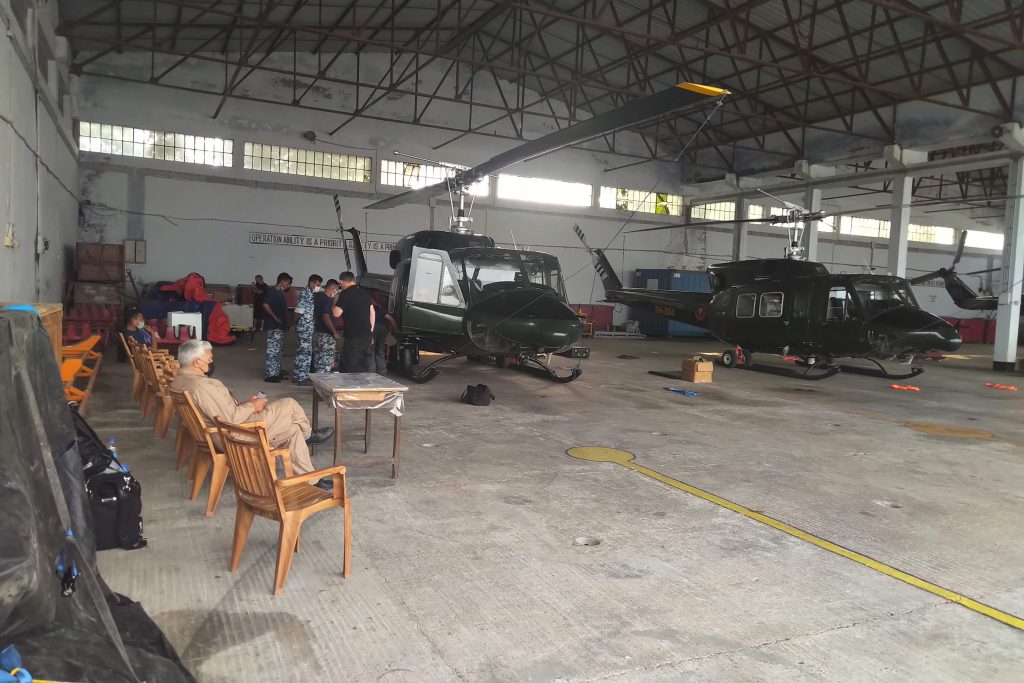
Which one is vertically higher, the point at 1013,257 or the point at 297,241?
the point at 1013,257

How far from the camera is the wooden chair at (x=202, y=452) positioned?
396 centimetres

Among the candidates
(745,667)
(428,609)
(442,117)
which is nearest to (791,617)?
(745,667)

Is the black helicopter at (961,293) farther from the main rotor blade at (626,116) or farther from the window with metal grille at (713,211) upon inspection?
the main rotor blade at (626,116)

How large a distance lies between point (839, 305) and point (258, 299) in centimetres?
1244

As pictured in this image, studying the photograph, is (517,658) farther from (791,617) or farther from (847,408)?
(847,408)

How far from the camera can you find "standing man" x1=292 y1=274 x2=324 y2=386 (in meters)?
8.75

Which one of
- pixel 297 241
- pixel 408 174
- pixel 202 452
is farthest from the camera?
pixel 408 174

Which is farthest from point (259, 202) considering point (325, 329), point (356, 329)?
point (356, 329)

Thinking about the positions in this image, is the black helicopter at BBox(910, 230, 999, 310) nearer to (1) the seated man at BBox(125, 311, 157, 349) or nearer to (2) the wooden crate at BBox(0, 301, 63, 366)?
(1) the seated man at BBox(125, 311, 157, 349)

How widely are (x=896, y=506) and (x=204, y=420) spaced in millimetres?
4713

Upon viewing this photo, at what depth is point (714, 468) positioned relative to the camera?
5645mm

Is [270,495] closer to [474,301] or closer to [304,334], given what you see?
[304,334]

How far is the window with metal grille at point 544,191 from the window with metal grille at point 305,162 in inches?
177

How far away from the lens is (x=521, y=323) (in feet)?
27.8
